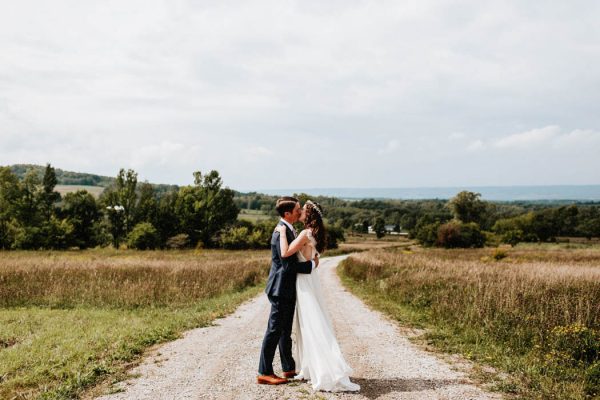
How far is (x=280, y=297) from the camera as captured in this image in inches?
236

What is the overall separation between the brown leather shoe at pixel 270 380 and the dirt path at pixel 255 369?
0.09 meters

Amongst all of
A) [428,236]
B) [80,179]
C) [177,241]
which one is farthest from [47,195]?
[80,179]

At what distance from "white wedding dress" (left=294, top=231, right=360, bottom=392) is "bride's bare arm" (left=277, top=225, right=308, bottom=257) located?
14 cm

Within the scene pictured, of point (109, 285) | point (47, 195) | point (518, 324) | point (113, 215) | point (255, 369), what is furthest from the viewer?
point (113, 215)

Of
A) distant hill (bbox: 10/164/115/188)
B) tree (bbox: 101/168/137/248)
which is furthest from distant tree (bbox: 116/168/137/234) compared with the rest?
distant hill (bbox: 10/164/115/188)

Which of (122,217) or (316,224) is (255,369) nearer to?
(316,224)

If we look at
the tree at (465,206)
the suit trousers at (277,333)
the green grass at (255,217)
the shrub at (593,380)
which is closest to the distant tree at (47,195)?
the green grass at (255,217)

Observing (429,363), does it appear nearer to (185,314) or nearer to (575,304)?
(575,304)

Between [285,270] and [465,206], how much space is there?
97.5 metres

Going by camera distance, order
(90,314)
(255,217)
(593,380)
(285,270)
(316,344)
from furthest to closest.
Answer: (255,217), (90,314), (593,380), (285,270), (316,344)

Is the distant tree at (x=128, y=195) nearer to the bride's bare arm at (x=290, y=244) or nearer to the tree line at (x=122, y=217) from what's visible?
the tree line at (x=122, y=217)

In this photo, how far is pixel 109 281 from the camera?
1528 cm

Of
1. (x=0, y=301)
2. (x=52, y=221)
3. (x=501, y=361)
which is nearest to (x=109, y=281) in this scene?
(x=0, y=301)

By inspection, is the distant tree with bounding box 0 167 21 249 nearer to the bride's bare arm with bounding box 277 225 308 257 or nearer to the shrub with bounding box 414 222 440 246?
the bride's bare arm with bounding box 277 225 308 257
